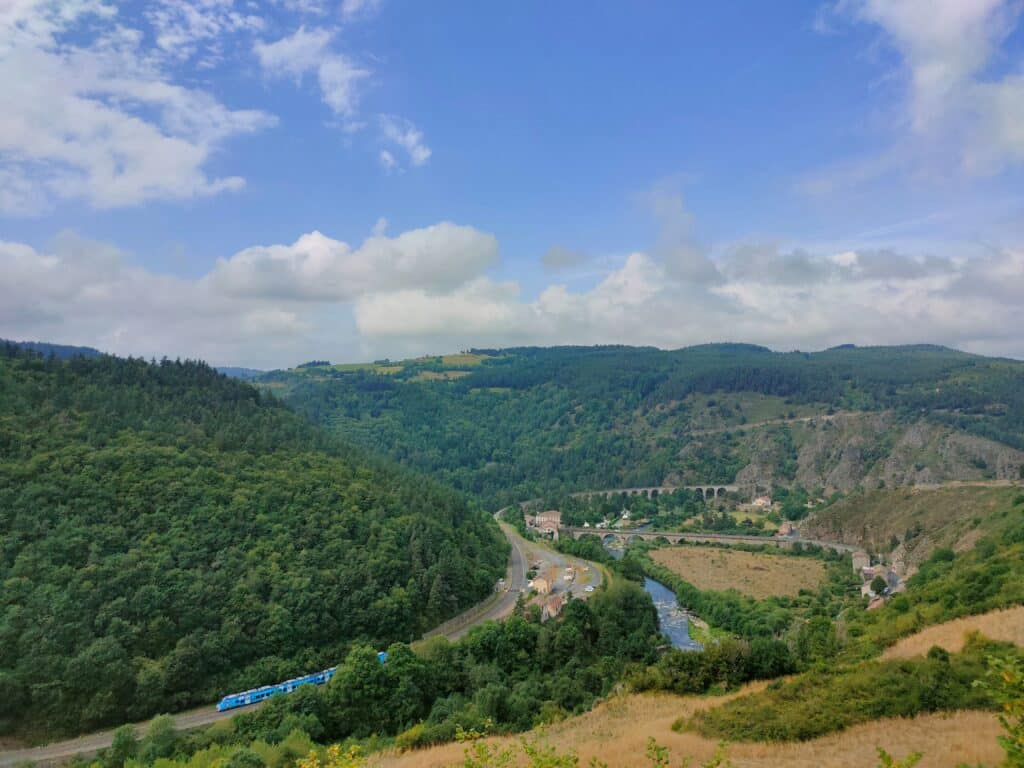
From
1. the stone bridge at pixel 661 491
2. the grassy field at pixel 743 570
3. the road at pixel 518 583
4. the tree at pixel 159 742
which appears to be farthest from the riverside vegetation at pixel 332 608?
the stone bridge at pixel 661 491

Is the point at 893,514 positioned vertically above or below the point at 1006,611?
below

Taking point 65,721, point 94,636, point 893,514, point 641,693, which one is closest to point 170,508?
point 94,636

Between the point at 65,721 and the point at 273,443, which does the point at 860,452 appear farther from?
the point at 65,721

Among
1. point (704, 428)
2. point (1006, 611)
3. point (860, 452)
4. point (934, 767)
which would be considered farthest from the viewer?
point (704, 428)

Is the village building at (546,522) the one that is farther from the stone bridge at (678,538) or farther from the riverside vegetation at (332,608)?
the riverside vegetation at (332,608)

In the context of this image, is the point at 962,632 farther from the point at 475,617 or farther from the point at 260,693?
the point at 475,617
